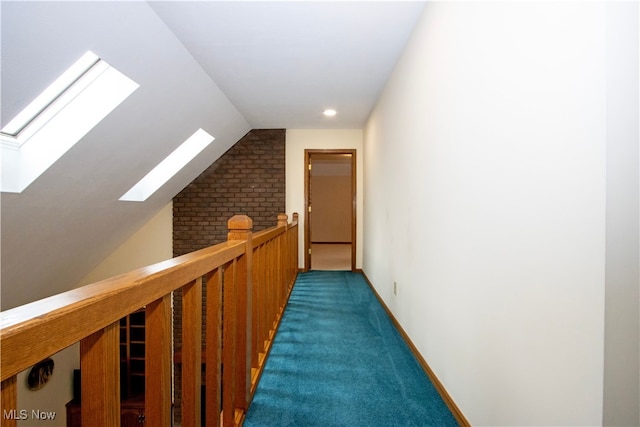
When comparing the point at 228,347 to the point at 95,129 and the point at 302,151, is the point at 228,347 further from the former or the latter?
the point at 302,151

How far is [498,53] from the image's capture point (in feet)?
3.78

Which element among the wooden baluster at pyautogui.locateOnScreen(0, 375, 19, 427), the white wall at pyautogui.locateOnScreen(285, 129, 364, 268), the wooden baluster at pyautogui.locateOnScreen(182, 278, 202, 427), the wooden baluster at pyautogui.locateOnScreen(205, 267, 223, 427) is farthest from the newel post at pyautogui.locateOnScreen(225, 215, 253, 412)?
the white wall at pyautogui.locateOnScreen(285, 129, 364, 268)

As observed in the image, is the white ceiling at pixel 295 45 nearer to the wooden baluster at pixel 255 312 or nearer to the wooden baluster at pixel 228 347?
the wooden baluster at pixel 255 312

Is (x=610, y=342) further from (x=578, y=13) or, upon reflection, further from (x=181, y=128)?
(x=181, y=128)

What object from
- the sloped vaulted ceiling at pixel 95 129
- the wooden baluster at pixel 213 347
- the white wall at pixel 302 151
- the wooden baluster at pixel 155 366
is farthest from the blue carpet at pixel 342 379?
the white wall at pixel 302 151

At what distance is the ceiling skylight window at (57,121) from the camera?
2469mm

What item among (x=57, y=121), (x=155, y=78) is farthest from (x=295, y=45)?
(x=57, y=121)

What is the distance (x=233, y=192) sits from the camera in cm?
523

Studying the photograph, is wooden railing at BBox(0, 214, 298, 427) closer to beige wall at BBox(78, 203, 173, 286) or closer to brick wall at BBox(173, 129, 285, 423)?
brick wall at BBox(173, 129, 285, 423)

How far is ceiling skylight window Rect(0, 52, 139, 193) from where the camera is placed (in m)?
2.47

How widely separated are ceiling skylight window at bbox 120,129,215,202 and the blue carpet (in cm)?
267

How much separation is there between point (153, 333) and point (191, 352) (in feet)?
0.78

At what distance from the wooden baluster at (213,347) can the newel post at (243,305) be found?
1.19 feet

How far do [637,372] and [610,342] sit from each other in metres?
0.09
